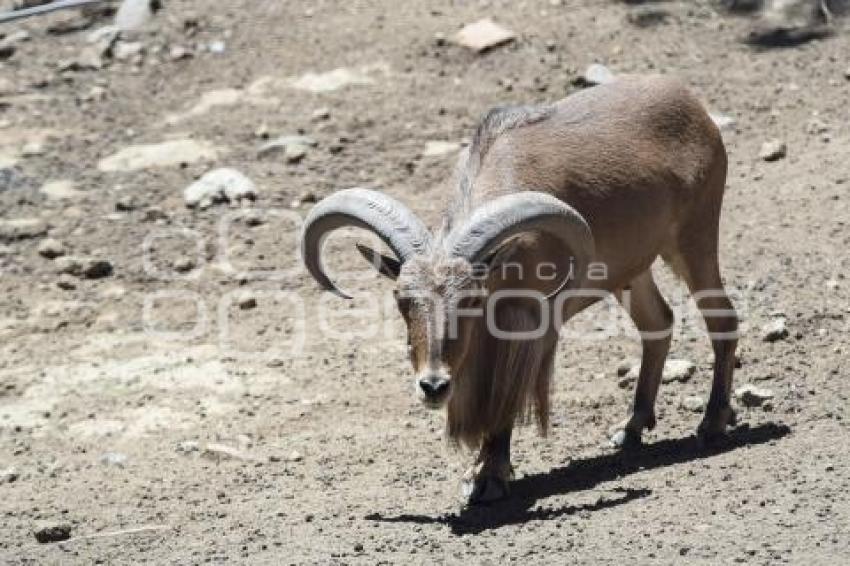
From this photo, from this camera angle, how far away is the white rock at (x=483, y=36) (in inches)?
627

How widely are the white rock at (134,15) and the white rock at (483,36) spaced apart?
11.3 feet

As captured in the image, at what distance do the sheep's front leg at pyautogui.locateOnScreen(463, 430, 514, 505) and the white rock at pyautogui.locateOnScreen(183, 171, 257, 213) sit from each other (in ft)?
18.2

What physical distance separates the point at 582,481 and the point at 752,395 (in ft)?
5.00

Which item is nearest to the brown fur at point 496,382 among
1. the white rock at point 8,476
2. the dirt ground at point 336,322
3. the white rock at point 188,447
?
the dirt ground at point 336,322

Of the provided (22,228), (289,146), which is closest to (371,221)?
(22,228)

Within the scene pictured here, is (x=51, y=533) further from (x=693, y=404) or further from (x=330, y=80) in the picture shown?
(x=330, y=80)

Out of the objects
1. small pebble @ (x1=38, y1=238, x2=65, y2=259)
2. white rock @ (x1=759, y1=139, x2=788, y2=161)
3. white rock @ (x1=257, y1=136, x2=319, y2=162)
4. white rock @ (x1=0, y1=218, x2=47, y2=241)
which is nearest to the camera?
white rock @ (x1=759, y1=139, x2=788, y2=161)

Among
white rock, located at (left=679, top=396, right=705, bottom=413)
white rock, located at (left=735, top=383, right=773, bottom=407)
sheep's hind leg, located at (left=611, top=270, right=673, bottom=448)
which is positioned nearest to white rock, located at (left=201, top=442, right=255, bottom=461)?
sheep's hind leg, located at (left=611, top=270, right=673, bottom=448)

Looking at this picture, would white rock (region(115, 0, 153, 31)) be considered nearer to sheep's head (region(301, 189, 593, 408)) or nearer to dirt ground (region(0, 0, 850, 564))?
dirt ground (region(0, 0, 850, 564))

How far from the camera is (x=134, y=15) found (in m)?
17.5

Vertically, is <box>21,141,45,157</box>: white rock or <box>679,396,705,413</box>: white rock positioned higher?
<box>679,396,705,413</box>: white rock

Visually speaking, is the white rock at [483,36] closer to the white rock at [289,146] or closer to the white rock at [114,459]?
the white rock at [289,146]

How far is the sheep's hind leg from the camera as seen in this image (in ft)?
32.7

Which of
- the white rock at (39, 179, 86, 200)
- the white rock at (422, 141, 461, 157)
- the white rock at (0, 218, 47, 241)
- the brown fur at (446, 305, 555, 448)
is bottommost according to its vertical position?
the white rock at (0, 218, 47, 241)
